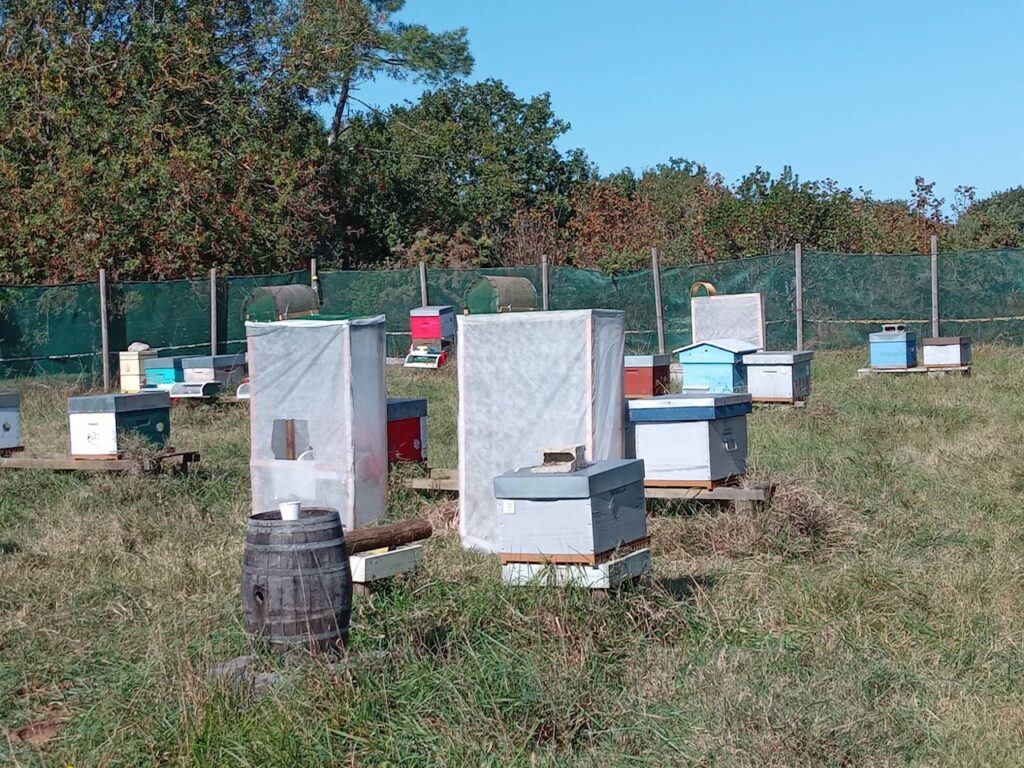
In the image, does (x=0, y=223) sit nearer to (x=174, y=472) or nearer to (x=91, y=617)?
(x=174, y=472)

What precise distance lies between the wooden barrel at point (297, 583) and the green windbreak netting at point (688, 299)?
1432cm

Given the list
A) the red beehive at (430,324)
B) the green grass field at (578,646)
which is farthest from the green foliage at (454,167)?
the green grass field at (578,646)

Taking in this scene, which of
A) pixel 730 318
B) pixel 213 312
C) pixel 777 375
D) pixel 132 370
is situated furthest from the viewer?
pixel 213 312

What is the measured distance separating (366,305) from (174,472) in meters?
11.6

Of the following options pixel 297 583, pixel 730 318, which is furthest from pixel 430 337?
pixel 297 583

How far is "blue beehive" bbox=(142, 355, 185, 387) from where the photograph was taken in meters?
16.3

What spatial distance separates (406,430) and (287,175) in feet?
52.5

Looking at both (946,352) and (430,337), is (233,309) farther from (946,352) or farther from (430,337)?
(946,352)

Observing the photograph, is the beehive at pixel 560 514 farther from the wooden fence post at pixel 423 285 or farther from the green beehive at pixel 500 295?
the wooden fence post at pixel 423 285

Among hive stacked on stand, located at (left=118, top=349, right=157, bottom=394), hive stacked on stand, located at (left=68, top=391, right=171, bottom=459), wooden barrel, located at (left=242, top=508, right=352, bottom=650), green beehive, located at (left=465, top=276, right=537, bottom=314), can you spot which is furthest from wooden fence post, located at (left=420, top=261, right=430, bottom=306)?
wooden barrel, located at (left=242, top=508, right=352, bottom=650)

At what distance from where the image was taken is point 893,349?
17125mm

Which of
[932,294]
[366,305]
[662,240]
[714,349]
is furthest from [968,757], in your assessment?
[662,240]

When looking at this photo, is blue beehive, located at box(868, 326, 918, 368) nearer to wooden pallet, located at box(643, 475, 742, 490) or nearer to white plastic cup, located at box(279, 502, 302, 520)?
wooden pallet, located at box(643, 475, 742, 490)

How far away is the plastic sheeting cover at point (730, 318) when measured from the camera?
1736cm
